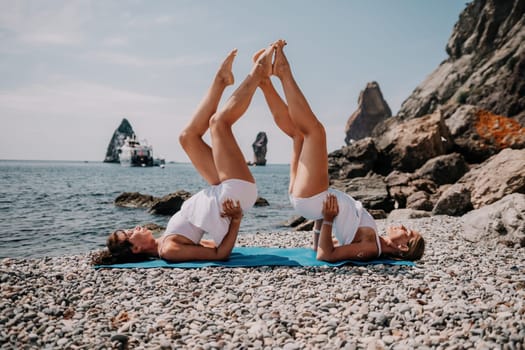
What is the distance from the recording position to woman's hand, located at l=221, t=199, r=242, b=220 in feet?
17.0

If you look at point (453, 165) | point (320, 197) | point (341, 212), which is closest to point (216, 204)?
point (320, 197)

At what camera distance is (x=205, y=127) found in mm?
5633

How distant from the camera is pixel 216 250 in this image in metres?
5.46

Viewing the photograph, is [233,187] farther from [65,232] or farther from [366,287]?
[65,232]

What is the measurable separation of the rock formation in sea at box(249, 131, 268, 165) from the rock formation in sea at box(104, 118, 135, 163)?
48.1m

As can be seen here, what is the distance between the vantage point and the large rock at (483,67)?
3197 centimetres

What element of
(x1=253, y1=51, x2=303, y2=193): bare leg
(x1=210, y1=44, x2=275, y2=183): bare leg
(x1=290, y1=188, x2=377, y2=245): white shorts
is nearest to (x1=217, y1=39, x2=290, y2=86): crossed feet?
(x1=253, y1=51, x2=303, y2=193): bare leg

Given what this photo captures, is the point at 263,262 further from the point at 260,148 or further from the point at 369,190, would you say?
the point at 260,148

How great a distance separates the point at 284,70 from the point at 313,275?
2808 millimetres

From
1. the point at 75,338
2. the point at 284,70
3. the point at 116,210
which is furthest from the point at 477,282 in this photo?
the point at 116,210

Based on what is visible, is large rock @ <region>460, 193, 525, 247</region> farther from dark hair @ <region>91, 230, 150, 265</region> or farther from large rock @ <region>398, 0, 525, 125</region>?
large rock @ <region>398, 0, 525, 125</region>

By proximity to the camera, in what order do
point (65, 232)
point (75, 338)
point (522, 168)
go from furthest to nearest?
point (65, 232), point (522, 168), point (75, 338)

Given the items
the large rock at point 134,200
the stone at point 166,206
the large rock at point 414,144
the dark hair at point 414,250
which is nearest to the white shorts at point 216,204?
the dark hair at point 414,250

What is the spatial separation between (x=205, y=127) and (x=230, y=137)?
658mm
